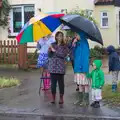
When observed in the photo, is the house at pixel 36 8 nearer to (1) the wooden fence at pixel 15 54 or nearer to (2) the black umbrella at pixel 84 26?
(1) the wooden fence at pixel 15 54

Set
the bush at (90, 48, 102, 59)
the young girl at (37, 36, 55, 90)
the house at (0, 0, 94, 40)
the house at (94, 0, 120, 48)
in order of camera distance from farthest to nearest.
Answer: the house at (94, 0, 120, 48)
the bush at (90, 48, 102, 59)
the house at (0, 0, 94, 40)
the young girl at (37, 36, 55, 90)

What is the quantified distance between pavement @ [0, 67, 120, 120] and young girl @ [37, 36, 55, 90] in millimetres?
361

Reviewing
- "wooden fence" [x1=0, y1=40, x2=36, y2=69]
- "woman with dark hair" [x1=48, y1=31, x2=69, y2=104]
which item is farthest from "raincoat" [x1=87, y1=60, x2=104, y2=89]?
"wooden fence" [x1=0, y1=40, x2=36, y2=69]

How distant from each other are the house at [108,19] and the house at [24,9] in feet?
11.1

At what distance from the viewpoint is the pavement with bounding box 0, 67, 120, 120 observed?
920 cm

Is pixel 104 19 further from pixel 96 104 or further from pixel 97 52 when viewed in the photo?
pixel 96 104

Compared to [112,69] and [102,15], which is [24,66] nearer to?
[112,69]

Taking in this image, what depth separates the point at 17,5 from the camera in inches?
853

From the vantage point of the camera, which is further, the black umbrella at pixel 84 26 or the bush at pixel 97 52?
the bush at pixel 97 52

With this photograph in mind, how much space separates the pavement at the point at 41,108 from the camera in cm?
920

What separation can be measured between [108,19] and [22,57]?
912 centimetres

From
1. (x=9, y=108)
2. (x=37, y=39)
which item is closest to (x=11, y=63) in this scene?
(x=37, y=39)

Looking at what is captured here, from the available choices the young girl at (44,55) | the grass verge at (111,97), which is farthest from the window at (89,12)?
the grass verge at (111,97)

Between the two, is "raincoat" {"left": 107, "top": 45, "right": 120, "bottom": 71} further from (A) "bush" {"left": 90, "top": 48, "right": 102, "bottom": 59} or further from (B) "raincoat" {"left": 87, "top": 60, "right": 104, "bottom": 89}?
(A) "bush" {"left": 90, "top": 48, "right": 102, "bottom": 59}
